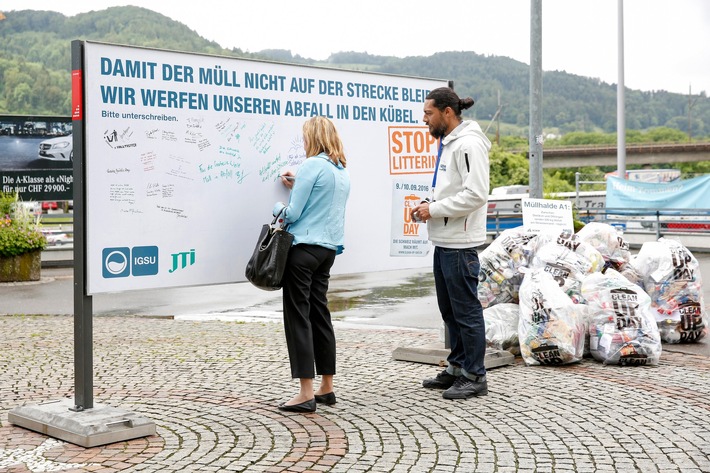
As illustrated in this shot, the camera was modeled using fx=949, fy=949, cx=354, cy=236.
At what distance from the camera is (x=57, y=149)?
2378 cm

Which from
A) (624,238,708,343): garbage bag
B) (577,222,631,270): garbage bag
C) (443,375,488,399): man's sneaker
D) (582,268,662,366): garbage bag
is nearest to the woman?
(443,375,488,399): man's sneaker

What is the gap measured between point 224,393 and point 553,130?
163 m

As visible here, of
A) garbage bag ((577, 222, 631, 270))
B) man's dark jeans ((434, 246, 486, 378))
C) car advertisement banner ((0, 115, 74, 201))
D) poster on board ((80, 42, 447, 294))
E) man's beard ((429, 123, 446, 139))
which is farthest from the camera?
car advertisement banner ((0, 115, 74, 201))

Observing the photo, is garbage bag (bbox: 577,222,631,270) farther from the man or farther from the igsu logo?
the igsu logo

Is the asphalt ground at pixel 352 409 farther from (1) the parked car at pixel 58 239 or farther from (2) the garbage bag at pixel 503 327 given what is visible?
(1) the parked car at pixel 58 239

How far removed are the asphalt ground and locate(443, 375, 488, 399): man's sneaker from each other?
70 mm

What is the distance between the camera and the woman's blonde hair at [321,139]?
5.96 meters

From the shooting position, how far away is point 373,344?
8992 mm

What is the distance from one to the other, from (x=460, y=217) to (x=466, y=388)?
1130 millimetres

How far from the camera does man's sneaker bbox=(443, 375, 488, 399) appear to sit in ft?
20.4

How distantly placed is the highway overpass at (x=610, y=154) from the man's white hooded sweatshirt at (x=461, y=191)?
248 feet

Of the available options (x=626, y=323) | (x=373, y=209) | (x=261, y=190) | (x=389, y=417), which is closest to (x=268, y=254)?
(x=261, y=190)

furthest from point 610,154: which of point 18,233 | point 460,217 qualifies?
point 460,217

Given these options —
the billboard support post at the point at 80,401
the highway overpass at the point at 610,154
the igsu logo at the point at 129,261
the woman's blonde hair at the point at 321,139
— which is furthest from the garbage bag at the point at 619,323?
the highway overpass at the point at 610,154
